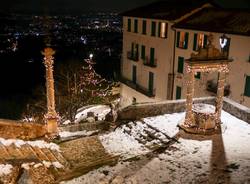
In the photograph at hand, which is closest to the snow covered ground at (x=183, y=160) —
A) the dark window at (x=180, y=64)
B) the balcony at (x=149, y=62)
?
the dark window at (x=180, y=64)

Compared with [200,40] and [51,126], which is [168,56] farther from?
[51,126]

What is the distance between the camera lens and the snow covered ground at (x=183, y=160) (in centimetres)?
1008

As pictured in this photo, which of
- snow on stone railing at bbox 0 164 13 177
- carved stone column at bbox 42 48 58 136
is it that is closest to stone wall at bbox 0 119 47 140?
carved stone column at bbox 42 48 58 136

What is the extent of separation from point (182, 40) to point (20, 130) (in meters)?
16.3

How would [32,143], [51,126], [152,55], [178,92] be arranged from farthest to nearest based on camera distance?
[152,55] → [178,92] → [51,126] → [32,143]

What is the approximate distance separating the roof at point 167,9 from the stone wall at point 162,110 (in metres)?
11.7

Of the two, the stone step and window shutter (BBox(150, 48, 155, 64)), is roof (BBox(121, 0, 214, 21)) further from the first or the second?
the stone step

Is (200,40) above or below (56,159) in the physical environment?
above

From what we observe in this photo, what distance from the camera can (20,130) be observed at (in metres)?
13.5

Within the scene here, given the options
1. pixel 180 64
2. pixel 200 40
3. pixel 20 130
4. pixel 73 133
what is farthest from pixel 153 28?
pixel 20 130

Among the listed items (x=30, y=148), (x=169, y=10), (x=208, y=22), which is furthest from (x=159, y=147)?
(x=169, y=10)

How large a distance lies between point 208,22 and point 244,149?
1398 cm

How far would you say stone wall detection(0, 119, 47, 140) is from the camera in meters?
13.2

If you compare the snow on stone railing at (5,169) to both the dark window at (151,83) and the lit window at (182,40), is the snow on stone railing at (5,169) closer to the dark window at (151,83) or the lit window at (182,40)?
the lit window at (182,40)
